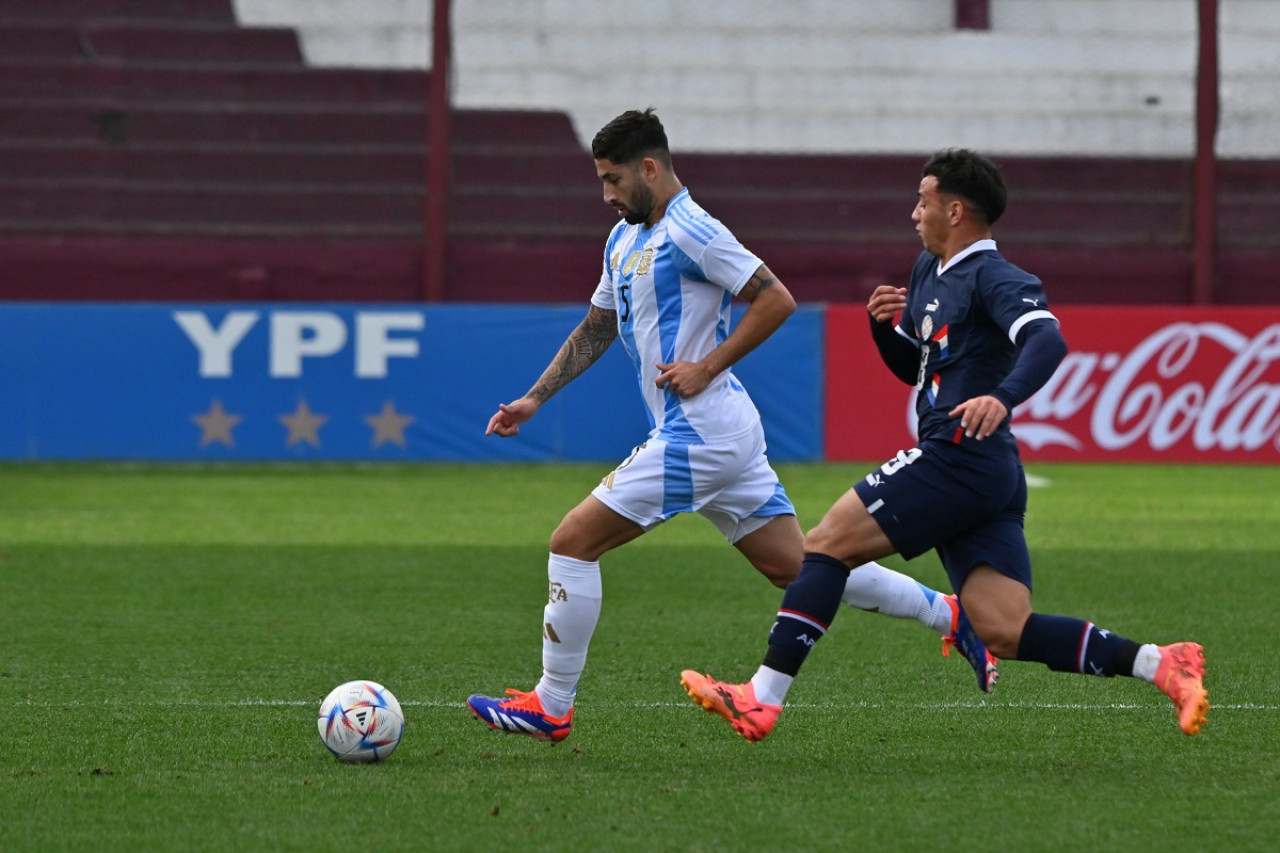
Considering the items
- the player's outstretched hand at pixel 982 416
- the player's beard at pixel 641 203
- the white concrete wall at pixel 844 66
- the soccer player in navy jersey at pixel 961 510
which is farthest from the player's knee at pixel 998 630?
the white concrete wall at pixel 844 66

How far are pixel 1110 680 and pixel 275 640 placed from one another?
3296 mm

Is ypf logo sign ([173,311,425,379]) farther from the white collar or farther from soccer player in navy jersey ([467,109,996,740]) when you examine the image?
the white collar

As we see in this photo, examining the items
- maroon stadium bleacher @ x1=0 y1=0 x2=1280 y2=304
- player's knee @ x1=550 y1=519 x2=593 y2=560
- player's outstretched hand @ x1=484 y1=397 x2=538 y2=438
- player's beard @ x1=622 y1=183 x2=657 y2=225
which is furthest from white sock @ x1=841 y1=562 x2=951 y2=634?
maroon stadium bleacher @ x1=0 y1=0 x2=1280 y2=304

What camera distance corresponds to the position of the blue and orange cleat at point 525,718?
17.6 feet

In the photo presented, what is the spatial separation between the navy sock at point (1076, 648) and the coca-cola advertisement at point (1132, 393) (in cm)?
1288

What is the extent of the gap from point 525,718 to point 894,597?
124cm

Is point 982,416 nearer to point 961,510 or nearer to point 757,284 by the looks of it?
point 961,510

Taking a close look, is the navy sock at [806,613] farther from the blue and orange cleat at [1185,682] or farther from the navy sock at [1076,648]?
the blue and orange cleat at [1185,682]

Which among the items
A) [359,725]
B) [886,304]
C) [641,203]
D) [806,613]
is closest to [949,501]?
[806,613]

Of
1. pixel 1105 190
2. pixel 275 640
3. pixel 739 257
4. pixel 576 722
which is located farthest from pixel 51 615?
pixel 1105 190

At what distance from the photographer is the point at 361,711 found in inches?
203

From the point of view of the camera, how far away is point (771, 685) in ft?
16.6

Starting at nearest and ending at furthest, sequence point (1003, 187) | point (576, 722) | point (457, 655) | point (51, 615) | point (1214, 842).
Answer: point (1214, 842) → point (1003, 187) → point (576, 722) → point (457, 655) → point (51, 615)

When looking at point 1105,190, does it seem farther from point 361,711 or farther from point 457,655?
point 361,711
